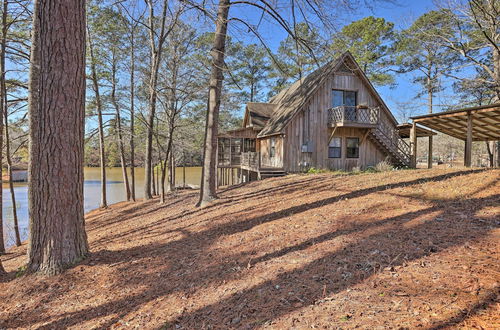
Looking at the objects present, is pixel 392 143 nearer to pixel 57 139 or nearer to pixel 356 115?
pixel 356 115

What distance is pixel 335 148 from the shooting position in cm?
1716

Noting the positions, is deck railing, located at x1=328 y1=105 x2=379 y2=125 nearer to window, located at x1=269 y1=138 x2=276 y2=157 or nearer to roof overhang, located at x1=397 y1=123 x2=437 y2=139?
roof overhang, located at x1=397 y1=123 x2=437 y2=139

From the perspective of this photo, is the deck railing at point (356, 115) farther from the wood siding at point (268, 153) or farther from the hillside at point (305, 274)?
the hillside at point (305, 274)

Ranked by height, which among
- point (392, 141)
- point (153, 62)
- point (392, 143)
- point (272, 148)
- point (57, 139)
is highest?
point (153, 62)

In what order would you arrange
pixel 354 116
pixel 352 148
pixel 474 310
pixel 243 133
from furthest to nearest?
pixel 243 133 → pixel 352 148 → pixel 354 116 → pixel 474 310

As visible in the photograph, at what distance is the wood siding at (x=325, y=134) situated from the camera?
53.5 feet

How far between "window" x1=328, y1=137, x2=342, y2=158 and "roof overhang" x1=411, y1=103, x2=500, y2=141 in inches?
195

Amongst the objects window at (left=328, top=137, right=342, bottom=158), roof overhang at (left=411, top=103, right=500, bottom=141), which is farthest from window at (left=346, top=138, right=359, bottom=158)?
roof overhang at (left=411, top=103, right=500, bottom=141)

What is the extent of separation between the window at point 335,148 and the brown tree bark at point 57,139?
48.6 ft

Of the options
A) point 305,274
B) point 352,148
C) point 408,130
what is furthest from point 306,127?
point 305,274

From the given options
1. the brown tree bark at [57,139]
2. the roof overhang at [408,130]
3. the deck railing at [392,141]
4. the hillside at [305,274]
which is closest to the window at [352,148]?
the deck railing at [392,141]

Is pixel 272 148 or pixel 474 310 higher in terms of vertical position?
pixel 272 148

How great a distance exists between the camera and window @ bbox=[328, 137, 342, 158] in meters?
17.0

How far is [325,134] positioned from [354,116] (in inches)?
82.9
